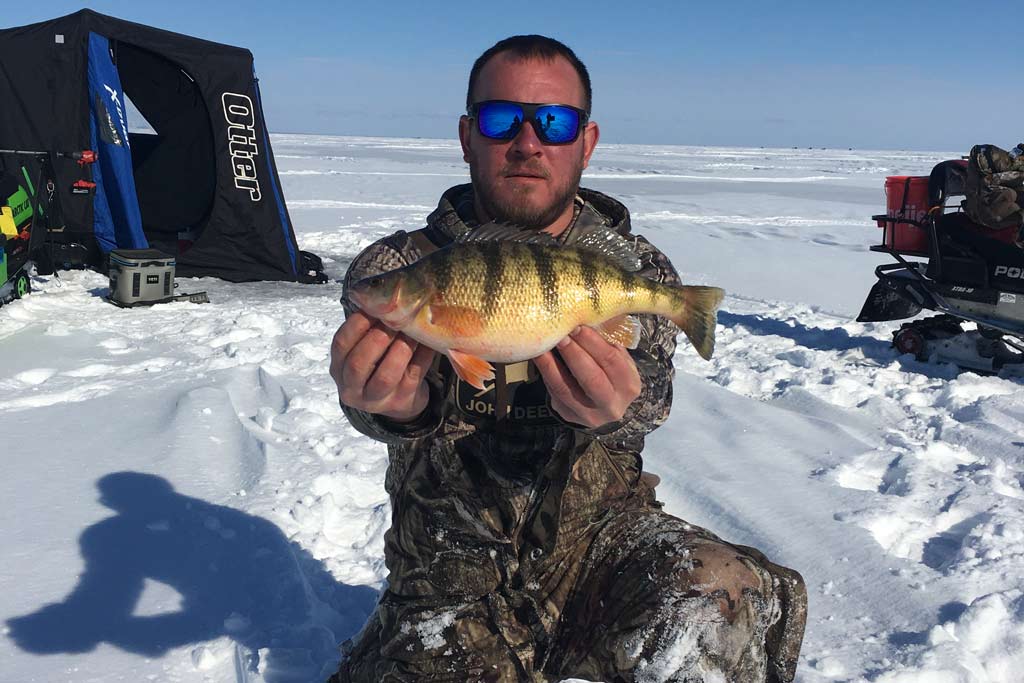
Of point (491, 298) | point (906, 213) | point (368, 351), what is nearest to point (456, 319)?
point (491, 298)

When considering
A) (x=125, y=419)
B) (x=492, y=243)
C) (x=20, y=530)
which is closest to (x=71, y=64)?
(x=125, y=419)

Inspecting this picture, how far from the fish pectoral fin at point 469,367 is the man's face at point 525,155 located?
0.66 metres

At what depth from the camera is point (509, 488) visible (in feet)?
7.54

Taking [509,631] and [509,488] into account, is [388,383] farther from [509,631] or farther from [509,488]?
[509,631]

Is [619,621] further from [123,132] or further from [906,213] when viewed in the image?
[123,132]

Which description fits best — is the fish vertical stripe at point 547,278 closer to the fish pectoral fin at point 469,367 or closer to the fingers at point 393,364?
the fish pectoral fin at point 469,367

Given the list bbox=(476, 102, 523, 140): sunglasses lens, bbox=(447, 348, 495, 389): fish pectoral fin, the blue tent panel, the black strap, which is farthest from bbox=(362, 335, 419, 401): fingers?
the blue tent panel

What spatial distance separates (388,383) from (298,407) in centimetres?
282

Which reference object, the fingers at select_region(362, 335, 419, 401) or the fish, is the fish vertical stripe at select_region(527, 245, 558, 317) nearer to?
the fish

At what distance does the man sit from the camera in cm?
199

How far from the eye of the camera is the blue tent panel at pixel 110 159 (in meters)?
7.89

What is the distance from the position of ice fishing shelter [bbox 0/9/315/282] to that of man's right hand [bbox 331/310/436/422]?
704 cm

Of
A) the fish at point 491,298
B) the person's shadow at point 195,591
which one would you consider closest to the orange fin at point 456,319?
the fish at point 491,298

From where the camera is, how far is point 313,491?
354 centimetres
